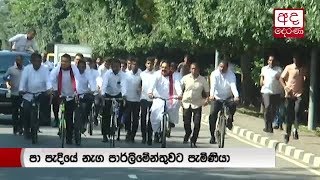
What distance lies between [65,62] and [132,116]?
2529 millimetres

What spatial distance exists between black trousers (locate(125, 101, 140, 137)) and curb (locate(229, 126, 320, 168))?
3.02 metres

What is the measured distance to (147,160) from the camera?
1302 cm

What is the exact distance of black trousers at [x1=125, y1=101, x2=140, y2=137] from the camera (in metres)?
20.0

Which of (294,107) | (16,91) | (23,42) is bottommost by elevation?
(294,107)

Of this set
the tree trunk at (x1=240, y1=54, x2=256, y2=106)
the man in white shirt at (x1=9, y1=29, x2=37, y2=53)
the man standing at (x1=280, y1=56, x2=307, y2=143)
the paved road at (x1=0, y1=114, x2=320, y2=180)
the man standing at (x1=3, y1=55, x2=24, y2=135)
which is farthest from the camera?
the tree trunk at (x1=240, y1=54, x2=256, y2=106)

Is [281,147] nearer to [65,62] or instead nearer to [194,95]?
[194,95]

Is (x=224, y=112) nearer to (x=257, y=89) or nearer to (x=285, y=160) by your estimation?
(x=285, y=160)

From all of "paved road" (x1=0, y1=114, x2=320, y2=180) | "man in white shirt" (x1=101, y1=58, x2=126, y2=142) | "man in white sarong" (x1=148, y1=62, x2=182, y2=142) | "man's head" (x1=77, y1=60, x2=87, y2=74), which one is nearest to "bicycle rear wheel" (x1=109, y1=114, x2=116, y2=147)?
"man in white shirt" (x1=101, y1=58, x2=126, y2=142)

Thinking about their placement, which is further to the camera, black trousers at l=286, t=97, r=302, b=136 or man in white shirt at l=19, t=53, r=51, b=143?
black trousers at l=286, t=97, r=302, b=136

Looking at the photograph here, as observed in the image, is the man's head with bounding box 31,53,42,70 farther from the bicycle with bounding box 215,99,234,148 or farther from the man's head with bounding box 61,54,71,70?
the bicycle with bounding box 215,99,234,148

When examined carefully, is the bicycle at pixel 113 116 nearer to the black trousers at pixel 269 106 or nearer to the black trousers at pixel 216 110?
the black trousers at pixel 216 110

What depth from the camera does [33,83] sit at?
1927cm

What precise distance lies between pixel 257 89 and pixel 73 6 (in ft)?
129

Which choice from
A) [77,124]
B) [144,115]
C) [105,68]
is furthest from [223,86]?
[105,68]
